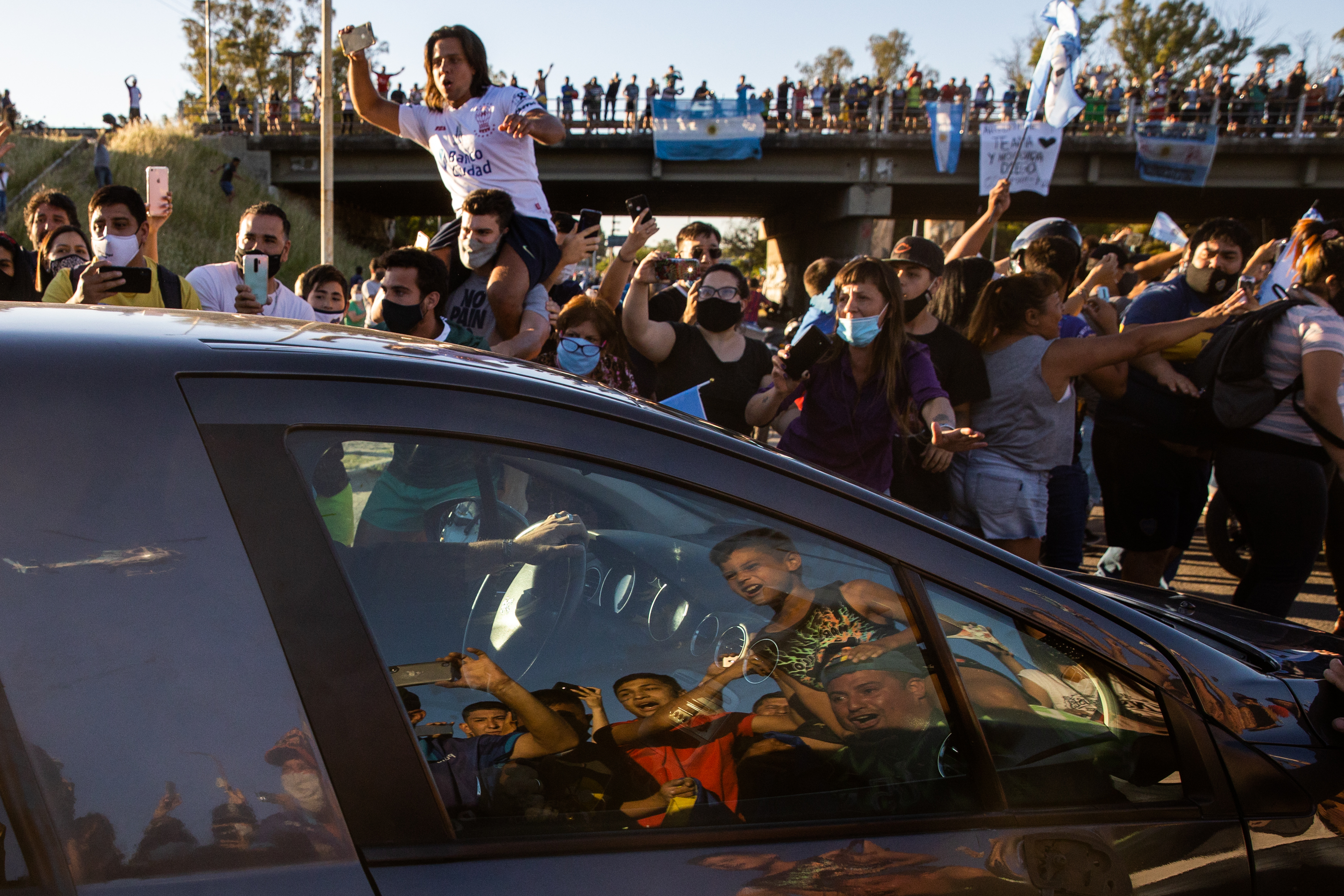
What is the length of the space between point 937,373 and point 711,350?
1035 mm

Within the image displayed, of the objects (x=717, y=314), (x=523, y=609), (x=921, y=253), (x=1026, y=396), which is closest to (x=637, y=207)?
(x=717, y=314)

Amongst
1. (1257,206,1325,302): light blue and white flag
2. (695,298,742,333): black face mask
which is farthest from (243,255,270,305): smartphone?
(1257,206,1325,302): light blue and white flag

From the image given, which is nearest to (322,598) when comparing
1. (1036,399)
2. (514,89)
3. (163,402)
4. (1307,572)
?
(163,402)

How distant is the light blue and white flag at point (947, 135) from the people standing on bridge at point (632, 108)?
9160 millimetres

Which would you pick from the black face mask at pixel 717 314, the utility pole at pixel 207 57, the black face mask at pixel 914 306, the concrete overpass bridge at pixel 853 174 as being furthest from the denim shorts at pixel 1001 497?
the utility pole at pixel 207 57

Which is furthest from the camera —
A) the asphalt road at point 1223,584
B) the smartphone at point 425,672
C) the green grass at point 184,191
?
the green grass at point 184,191

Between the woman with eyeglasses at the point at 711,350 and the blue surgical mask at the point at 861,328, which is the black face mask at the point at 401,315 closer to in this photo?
the woman with eyeglasses at the point at 711,350

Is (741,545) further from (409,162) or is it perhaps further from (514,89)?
(409,162)

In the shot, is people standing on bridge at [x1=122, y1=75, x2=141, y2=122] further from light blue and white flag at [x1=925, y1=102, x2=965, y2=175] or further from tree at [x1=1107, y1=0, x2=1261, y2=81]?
tree at [x1=1107, y1=0, x2=1261, y2=81]

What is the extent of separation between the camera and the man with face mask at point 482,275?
4.07 m

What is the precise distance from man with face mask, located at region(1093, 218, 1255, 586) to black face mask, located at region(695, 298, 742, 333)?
5.89ft

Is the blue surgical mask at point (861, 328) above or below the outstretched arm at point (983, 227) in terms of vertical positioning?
below

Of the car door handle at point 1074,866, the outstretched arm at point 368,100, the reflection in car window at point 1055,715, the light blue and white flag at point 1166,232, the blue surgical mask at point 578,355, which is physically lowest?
the car door handle at point 1074,866

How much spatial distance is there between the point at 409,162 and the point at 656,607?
3178cm
